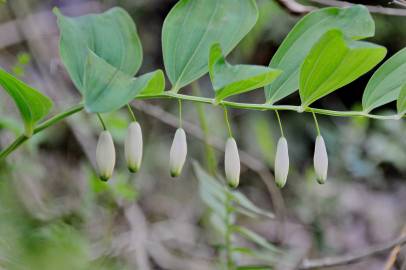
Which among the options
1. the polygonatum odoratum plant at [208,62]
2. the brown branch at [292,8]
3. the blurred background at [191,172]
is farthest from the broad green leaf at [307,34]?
the blurred background at [191,172]

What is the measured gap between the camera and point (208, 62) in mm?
594

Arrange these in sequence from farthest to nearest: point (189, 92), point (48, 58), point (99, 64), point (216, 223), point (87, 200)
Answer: point (189, 92)
point (48, 58)
point (87, 200)
point (216, 223)
point (99, 64)

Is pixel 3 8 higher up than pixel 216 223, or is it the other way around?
pixel 3 8

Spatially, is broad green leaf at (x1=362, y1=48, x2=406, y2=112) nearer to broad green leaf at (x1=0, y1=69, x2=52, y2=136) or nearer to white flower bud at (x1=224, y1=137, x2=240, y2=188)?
white flower bud at (x1=224, y1=137, x2=240, y2=188)

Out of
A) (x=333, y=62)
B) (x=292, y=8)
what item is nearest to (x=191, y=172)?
(x=292, y=8)

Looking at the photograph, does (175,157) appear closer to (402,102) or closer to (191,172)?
(402,102)

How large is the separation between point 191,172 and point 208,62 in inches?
83.4

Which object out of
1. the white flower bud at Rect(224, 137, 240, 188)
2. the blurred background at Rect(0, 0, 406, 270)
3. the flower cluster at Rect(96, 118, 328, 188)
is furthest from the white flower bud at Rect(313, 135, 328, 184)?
the blurred background at Rect(0, 0, 406, 270)

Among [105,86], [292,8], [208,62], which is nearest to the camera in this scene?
[105,86]

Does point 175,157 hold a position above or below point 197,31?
below

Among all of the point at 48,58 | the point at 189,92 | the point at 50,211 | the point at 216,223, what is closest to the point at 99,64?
the point at 216,223

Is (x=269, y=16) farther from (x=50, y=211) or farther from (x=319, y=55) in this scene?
(x=319, y=55)

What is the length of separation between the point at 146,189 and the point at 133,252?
2.57ft

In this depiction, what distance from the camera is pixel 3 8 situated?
2.49m
